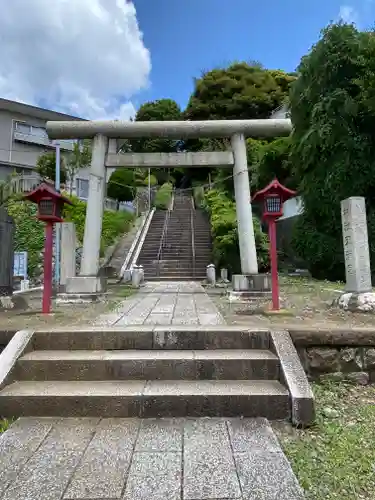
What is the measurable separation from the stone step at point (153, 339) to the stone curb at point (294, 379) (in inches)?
7.1

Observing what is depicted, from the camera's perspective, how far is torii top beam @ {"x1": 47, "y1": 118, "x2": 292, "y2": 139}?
8008 millimetres

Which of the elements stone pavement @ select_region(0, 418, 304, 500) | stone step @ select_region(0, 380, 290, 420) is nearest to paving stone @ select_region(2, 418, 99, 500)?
stone pavement @ select_region(0, 418, 304, 500)

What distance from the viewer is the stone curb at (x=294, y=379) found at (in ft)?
9.23

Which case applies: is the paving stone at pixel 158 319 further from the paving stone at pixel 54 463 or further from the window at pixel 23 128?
the window at pixel 23 128

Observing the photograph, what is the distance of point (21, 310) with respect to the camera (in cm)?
565

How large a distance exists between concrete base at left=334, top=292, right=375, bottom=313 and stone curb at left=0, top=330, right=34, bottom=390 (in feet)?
14.2

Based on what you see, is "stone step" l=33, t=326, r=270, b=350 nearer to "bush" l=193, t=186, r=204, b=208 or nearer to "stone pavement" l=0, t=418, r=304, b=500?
"stone pavement" l=0, t=418, r=304, b=500

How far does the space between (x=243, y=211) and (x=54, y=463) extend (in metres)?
6.48

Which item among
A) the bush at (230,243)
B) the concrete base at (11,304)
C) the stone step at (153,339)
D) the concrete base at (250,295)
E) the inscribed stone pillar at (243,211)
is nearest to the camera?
the stone step at (153,339)

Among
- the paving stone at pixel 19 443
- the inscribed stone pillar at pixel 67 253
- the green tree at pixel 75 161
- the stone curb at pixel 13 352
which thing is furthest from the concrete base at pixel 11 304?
the green tree at pixel 75 161

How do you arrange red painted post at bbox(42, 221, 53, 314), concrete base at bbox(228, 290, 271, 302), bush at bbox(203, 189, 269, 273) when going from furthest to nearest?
bush at bbox(203, 189, 269, 273), concrete base at bbox(228, 290, 271, 302), red painted post at bbox(42, 221, 53, 314)

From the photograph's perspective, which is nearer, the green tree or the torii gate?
the torii gate

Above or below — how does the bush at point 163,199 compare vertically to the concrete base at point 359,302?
above

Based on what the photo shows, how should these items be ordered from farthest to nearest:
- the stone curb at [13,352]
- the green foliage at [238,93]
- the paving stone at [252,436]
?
1. the green foliage at [238,93]
2. the stone curb at [13,352]
3. the paving stone at [252,436]
